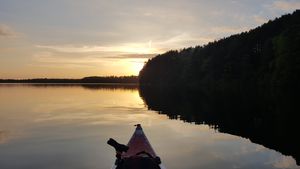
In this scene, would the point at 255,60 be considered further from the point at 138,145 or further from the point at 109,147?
the point at 138,145

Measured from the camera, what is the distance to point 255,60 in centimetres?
11756

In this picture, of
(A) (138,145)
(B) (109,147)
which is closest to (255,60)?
(B) (109,147)

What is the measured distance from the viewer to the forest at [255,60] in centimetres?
9069

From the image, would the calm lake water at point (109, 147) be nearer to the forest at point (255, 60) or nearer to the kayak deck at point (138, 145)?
the kayak deck at point (138, 145)

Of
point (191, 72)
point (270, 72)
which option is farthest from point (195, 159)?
point (191, 72)

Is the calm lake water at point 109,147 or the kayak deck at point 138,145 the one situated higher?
the kayak deck at point 138,145

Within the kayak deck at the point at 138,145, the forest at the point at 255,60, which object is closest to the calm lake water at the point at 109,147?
the kayak deck at the point at 138,145

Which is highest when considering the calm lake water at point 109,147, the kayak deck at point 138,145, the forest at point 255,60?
the forest at point 255,60

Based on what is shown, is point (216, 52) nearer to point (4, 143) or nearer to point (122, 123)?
point (122, 123)

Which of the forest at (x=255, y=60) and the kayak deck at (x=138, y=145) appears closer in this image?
the kayak deck at (x=138, y=145)

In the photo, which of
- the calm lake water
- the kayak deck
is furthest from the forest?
the kayak deck

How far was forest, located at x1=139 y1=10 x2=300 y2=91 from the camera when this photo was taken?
90.7m

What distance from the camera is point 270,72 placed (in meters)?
103

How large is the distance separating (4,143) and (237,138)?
18.2m
